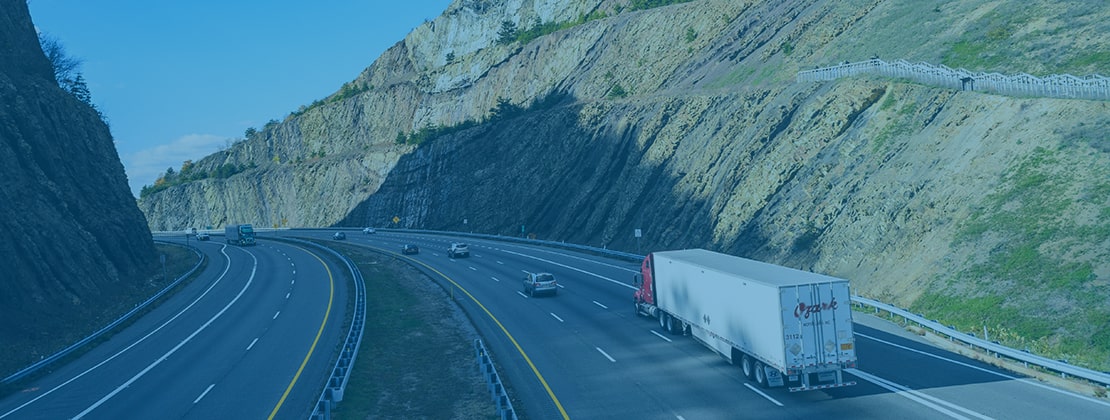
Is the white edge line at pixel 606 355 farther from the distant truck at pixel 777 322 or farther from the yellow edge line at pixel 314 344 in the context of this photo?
the yellow edge line at pixel 314 344

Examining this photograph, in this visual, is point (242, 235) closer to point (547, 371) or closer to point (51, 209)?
point (51, 209)

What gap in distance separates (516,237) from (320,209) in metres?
55.6

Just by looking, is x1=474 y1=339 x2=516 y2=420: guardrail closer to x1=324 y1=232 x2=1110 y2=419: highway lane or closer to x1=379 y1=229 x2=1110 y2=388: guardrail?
x1=324 y1=232 x2=1110 y2=419: highway lane

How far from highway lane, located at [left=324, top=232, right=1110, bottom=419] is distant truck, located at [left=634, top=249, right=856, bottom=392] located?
645mm

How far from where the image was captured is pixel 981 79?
1479 inches

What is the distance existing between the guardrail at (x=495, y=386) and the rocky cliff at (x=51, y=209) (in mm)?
19750

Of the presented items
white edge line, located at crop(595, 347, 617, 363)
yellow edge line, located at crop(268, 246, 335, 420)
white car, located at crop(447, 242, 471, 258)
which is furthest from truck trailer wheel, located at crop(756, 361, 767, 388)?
white car, located at crop(447, 242, 471, 258)

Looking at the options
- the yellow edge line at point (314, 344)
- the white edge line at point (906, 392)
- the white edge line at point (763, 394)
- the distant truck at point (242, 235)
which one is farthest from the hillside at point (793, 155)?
the yellow edge line at point (314, 344)

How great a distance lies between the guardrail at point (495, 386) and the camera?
17.9 metres

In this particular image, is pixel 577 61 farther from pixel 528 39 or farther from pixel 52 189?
pixel 52 189

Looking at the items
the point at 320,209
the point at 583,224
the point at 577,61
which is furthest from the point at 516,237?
the point at 320,209

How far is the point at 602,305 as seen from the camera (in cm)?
3553

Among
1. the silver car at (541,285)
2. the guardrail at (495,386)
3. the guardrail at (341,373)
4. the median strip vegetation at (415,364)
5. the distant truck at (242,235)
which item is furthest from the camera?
the distant truck at (242,235)

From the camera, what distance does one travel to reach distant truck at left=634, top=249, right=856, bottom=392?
1864cm
